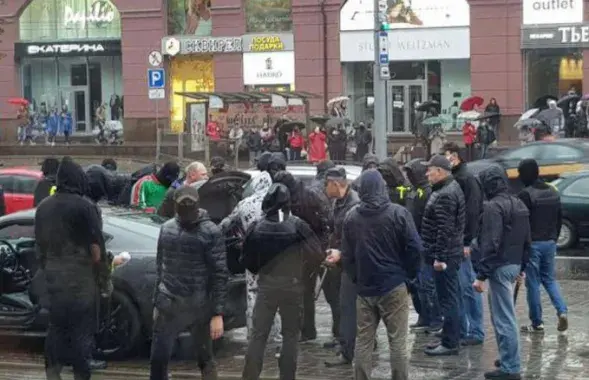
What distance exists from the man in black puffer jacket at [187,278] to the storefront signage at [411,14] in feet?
104

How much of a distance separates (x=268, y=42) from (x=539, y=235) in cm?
3219

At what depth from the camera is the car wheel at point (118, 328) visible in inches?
424

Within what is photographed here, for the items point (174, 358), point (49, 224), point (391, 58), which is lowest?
point (174, 358)

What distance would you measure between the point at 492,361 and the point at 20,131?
37.9 m

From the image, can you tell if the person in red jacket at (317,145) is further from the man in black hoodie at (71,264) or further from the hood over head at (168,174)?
the man in black hoodie at (71,264)

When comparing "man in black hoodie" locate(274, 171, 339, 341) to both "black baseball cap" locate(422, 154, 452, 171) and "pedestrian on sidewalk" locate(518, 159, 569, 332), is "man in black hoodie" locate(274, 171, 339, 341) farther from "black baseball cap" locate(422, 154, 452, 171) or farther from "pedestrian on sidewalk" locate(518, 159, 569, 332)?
"pedestrian on sidewalk" locate(518, 159, 569, 332)

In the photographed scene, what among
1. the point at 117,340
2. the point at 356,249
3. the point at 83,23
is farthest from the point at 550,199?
the point at 83,23

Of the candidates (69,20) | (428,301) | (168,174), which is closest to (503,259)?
(428,301)

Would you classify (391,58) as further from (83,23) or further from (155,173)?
(155,173)

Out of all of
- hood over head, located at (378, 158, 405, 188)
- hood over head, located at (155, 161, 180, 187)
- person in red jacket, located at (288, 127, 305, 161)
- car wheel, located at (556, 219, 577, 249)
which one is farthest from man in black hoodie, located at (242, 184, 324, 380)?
person in red jacket, located at (288, 127, 305, 161)

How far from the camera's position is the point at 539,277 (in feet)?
38.4

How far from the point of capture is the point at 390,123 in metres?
41.7

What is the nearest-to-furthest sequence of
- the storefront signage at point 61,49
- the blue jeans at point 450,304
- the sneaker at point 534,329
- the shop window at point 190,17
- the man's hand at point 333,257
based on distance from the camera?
1. the man's hand at point 333,257
2. the blue jeans at point 450,304
3. the sneaker at point 534,329
4. the shop window at point 190,17
5. the storefront signage at point 61,49

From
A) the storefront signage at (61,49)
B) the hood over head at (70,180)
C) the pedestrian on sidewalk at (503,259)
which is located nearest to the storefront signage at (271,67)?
the storefront signage at (61,49)
